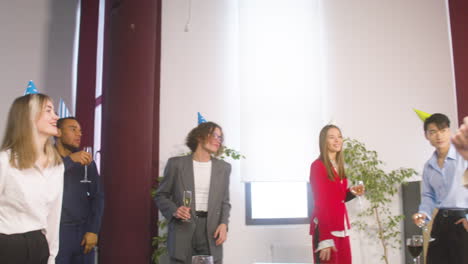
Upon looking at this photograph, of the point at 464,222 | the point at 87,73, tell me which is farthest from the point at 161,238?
the point at 464,222

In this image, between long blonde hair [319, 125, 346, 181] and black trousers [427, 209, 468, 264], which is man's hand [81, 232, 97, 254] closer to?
long blonde hair [319, 125, 346, 181]

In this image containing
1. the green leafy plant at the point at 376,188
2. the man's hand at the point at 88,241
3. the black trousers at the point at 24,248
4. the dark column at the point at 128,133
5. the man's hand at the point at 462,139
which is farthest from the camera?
the green leafy plant at the point at 376,188

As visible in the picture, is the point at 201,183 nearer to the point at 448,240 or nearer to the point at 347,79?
the point at 448,240

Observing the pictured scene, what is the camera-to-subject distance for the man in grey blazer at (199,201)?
2.84 meters

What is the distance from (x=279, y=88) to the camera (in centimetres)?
437

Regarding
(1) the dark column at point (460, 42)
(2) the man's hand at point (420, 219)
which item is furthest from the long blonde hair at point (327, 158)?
(1) the dark column at point (460, 42)

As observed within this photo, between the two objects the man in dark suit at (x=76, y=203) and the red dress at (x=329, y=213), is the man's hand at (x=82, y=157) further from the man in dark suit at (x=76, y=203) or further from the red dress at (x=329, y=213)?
the red dress at (x=329, y=213)

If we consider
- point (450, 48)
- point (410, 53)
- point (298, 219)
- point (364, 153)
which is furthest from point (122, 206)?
point (450, 48)

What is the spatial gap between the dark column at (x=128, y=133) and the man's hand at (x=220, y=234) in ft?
3.62

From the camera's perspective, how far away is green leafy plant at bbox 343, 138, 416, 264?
411 cm

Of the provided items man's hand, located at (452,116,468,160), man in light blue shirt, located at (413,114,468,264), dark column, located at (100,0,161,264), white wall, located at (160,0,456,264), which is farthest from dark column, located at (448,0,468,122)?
man's hand, located at (452,116,468,160)

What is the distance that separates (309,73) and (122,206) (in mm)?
2391

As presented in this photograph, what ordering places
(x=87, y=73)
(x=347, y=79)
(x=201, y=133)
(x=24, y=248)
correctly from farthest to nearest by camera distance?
1. (x=347, y=79)
2. (x=87, y=73)
3. (x=201, y=133)
4. (x=24, y=248)

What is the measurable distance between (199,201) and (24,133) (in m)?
1.39
